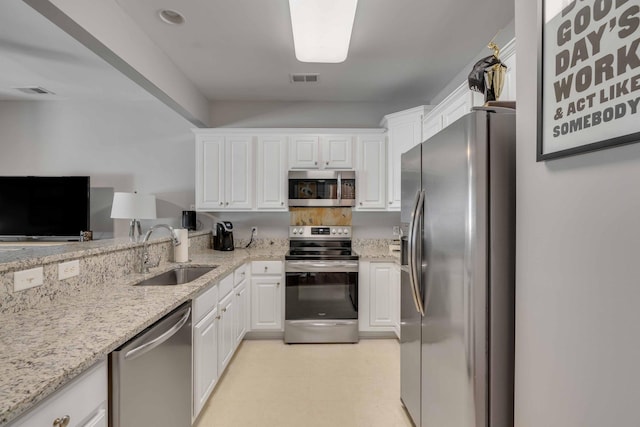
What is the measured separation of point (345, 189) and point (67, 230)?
3.39 meters

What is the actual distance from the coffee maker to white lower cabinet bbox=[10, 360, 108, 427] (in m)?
2.55

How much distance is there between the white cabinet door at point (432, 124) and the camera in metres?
2.66

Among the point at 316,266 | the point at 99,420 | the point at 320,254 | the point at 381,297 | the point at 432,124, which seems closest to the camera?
the point at 99,420

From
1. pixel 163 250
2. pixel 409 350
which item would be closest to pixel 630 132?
pixel 409 350

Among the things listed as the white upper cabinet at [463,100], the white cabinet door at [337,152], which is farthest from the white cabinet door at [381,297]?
the white upper cabinet at [463,100]

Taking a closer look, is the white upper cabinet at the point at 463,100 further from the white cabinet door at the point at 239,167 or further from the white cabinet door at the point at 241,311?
the white cabinet door at the point at 241,311

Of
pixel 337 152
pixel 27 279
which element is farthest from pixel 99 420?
pixel 337 152

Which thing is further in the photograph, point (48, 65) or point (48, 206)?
point (48, 206)

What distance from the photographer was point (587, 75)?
0.80 m

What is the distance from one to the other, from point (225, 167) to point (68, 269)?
2.13 m

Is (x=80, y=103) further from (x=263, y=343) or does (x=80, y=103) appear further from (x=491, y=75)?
(x=491, y=75)

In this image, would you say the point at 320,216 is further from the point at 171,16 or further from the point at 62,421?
the point at 62,421

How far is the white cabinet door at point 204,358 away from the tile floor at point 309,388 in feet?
0.67

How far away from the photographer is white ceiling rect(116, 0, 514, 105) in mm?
2145
